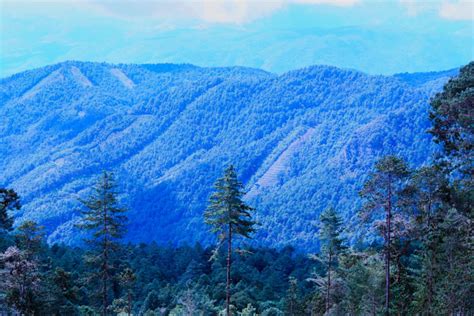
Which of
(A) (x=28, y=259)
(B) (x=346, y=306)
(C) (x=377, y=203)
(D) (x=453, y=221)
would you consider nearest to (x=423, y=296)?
(D) (x=453, y=221)

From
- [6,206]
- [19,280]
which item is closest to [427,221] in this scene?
[19,280]

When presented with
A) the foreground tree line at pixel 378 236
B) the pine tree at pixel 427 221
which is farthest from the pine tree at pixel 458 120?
the pine tree at pixel 427 221

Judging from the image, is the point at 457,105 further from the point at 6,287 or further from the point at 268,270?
the point at 268,270

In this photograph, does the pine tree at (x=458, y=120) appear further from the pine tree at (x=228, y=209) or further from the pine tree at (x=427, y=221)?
the pine tree at (x=228, y=209)

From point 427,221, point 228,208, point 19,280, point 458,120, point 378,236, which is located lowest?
point 19,280

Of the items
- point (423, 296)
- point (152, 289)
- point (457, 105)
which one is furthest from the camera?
point (152, 289)

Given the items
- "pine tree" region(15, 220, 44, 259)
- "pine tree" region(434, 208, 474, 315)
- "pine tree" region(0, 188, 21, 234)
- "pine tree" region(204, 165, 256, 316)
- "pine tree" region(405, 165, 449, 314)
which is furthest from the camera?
"pine tree" region(0, 188, 21, 234)

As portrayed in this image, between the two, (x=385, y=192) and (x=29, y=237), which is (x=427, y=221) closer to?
(x=385, y=192)

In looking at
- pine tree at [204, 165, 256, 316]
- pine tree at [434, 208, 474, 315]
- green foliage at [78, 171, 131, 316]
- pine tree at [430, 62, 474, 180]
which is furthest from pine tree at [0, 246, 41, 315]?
pine tree at [430, 62, 474, 180]

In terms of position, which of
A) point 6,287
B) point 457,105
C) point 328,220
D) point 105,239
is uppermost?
point 457,105

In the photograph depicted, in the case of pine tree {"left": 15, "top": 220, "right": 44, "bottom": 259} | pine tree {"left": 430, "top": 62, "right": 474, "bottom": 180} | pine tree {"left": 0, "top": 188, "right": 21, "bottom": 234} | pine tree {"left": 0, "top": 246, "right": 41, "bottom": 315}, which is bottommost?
pine tree {"left": 0, "top": 246, "right": 41, "bottom": 315}

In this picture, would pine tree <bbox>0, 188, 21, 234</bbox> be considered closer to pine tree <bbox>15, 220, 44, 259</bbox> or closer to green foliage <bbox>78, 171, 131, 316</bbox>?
pine tree <bbox>15, 220, 44, 259</bbox>

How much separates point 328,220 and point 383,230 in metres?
9.73

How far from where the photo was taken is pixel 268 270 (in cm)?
9419
